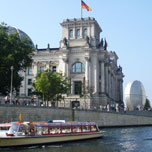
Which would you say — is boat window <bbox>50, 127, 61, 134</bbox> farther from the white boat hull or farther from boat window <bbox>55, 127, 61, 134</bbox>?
the white boat hull

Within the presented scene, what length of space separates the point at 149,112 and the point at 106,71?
81.0 ft

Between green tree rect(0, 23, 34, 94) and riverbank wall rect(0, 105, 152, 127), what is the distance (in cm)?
751

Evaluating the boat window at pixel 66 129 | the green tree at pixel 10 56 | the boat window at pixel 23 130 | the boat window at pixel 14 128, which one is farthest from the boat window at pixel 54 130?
the green tree at pixel 10 56

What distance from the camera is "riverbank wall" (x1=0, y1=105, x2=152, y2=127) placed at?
5172 cm

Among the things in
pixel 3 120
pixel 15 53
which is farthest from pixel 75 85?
pixel 3 120

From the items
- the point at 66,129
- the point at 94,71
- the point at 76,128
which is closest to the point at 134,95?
the point at 94,71

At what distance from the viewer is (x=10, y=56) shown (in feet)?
185

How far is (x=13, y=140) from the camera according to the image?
32875mm

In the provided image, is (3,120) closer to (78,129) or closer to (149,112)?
(78,129)

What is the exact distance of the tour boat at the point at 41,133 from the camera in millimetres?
33188

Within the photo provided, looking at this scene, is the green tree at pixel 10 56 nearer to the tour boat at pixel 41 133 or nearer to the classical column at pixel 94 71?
the tour boat at pixel 41 133

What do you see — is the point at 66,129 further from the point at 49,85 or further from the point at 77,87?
the point at 77,87

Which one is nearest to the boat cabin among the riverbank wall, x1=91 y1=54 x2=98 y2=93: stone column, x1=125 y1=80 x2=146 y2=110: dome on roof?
the riverbank wall

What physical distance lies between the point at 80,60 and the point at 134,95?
22.6 metres
